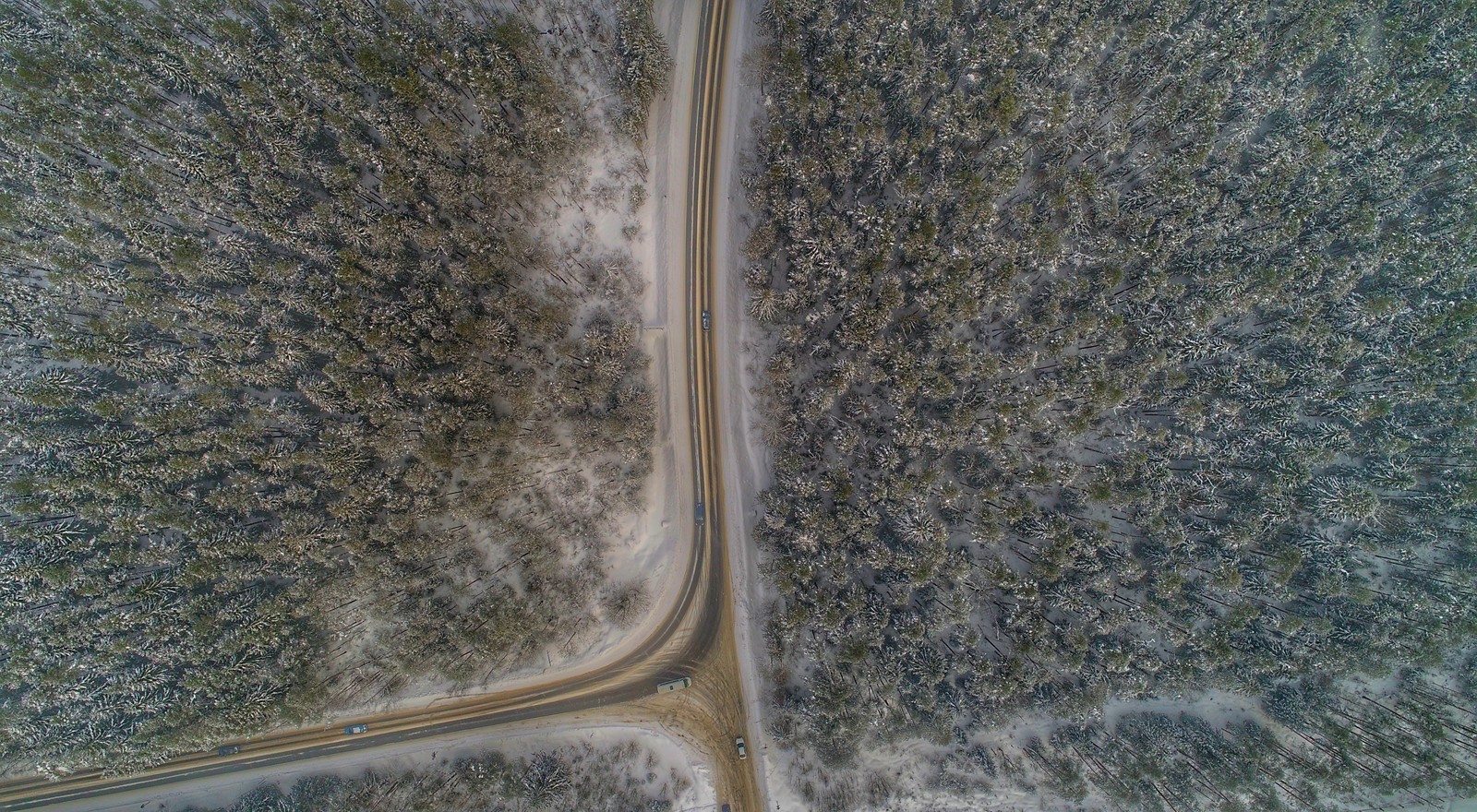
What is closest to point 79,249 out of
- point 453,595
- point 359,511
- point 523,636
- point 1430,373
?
point 359,511

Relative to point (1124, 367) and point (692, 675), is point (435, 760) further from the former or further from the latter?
point (1124, 367)

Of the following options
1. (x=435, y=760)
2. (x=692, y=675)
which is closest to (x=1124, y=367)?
(x=692, y=675)

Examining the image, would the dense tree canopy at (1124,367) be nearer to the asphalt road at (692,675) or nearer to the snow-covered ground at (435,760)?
the asphalt road at (692,675)

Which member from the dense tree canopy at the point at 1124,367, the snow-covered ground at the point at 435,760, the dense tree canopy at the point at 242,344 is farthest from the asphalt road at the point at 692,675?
the dense tree canopy at the point at 242,344

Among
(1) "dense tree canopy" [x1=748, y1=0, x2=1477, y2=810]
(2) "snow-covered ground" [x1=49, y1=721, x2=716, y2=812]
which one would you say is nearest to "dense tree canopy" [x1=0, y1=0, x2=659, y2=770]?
(2) "snow-covered ground" [x1=49, y1=721, x2=716, y2=812]

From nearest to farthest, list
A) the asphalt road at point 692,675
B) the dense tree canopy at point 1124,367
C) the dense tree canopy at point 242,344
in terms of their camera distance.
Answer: the dense tree canopy at point 242,344 → the dense tree canopy at point 1124,367 → the asphalt road at point 692,675

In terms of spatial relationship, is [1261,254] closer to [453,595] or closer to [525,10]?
[525,10]
